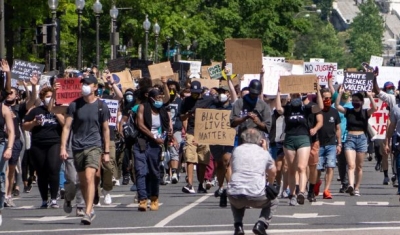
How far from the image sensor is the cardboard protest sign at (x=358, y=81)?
28562 millimetres

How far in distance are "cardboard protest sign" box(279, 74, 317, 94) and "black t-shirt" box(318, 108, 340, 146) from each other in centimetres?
54

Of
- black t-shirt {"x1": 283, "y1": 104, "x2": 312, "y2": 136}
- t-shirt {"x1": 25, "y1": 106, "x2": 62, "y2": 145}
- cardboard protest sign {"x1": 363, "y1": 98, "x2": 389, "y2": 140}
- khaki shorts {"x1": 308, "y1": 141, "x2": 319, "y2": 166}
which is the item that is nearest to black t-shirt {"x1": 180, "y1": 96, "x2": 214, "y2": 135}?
khaki shorts {"x1": 308, "y1": 141, "x2": 319, "y2": 166}

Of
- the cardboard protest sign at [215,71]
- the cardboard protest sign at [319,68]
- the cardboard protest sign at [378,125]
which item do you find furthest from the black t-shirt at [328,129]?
the cardboard protest sign at [215,71]

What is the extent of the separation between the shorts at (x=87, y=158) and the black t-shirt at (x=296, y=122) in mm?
4103

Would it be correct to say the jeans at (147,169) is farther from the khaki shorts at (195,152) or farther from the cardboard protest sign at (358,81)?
the cardboard protest sign at (358,81)

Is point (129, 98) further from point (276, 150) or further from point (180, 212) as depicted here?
point (180, 212)

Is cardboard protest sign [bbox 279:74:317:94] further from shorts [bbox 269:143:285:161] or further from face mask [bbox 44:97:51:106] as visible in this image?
face mask [bbox 44:97:51:106]

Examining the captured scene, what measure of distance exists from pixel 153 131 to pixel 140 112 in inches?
12.5

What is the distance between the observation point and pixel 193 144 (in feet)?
83.5

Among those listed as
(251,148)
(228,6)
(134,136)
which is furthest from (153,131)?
(228,6)

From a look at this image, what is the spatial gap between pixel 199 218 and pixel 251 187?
3520 millimetres

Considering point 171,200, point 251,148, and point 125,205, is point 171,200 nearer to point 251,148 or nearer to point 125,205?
point 125,205

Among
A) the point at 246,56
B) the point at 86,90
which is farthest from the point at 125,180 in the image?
the point at 86,90

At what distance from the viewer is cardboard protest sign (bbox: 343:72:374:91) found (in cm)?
2856
